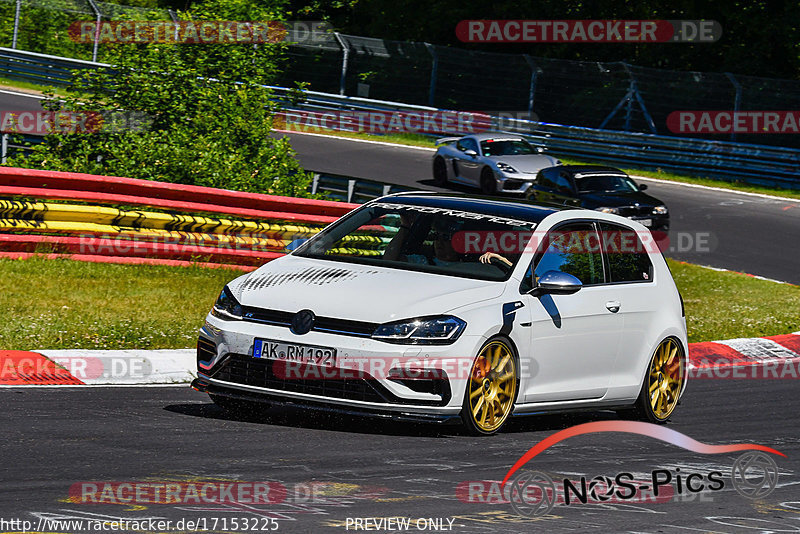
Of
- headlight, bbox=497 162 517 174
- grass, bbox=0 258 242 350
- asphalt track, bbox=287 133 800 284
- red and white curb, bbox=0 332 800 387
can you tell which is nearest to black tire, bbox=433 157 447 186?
asphalt track, bbox=287 133 800 284

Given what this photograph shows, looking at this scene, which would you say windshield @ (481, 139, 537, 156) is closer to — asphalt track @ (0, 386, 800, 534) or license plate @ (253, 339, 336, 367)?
asphalt track @ (0, 386, 800, 534)

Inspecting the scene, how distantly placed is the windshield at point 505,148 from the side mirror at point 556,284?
2123 cm

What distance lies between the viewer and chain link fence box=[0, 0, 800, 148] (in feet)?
123

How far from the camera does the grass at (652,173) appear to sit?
3297cm

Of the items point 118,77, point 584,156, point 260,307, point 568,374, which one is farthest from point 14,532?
point 584,156

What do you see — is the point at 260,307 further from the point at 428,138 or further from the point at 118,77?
the point at 428,138

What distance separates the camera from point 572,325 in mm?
8898

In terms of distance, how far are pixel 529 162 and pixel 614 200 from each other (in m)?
5.27

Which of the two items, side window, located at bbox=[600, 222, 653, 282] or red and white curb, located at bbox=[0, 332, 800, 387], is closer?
red and white curb, located at bbox=[0, 332, 800, 387]

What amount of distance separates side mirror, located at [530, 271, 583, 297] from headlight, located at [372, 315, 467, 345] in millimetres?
861

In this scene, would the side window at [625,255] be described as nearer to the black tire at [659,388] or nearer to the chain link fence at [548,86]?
the black tire at [659,388]

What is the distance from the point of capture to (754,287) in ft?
64.4

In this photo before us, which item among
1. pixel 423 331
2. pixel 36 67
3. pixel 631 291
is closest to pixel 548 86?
pixel 36 67

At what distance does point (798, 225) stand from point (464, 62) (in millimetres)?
15630
